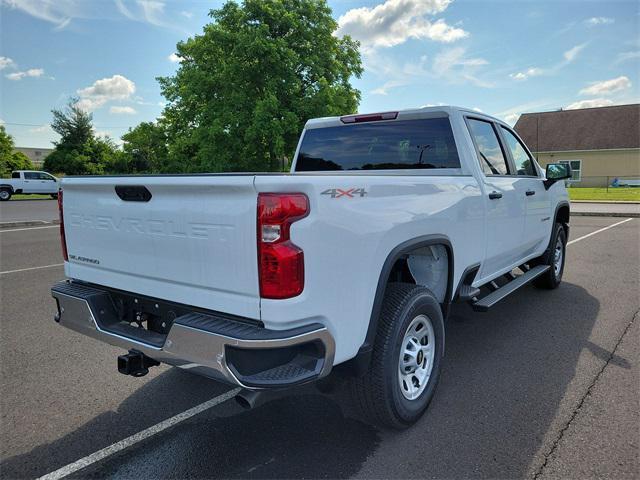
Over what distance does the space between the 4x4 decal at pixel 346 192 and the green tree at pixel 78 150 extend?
5919cm

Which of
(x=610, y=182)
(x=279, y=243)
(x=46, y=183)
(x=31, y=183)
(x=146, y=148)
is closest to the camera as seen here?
(x=279, y=243)

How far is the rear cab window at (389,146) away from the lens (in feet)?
13.0

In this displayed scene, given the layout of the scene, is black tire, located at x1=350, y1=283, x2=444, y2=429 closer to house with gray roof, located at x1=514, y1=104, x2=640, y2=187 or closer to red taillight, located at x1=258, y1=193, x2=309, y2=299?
red taillight, located at x1=258, y1=193, x2=309, y2=299

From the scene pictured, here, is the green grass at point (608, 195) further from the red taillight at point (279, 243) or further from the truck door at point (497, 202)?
the red taillight at point (279, 243)

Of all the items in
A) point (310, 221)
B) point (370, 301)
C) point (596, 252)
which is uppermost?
point (310, 221)

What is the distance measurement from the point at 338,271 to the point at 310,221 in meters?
0.32

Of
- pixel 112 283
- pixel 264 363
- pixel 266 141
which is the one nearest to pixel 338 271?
pixel 264 363

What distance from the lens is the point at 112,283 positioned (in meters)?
2.91

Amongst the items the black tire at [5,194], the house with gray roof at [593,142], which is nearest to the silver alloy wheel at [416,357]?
the black tire at [5,194]

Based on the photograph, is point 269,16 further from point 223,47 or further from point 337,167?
point 337,167

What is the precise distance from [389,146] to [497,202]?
1069 millimetres

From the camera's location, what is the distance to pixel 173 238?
247 cm

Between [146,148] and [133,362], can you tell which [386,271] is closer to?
[133,362]

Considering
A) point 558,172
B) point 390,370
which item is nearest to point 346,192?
point 390,370
